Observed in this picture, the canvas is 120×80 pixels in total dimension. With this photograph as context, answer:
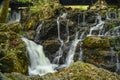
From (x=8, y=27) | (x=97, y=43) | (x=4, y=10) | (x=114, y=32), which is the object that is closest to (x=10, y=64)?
(x=97, y=43)

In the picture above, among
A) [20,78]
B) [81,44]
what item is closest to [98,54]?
[81,44]

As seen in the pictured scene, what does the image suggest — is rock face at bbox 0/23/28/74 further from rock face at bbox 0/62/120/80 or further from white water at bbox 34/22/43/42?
white water at bbox 34/22/43/42

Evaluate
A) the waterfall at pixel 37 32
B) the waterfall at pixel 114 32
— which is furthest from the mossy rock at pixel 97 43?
the waterfall at pixel 37 32

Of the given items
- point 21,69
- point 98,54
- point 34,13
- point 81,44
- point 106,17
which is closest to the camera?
point 21,69

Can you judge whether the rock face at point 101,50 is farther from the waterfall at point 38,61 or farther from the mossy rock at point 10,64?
the mossy rock at point 10,64

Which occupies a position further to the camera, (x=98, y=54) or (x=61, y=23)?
(x=61, y=23)

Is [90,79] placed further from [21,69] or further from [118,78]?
[21,69]

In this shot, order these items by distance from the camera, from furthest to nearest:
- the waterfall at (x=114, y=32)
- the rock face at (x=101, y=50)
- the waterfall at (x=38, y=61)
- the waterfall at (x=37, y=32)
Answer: the waterfall at (x=37, y=32) → the waterfall at (x=114, y=32) → the rock face at (x=101, y=50) → the waterfall at (x=38, y=61)

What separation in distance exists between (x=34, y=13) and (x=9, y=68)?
1426 cm

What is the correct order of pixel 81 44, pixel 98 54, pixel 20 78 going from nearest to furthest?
pixel 20 78
pixel 98 54
pixel 81 44

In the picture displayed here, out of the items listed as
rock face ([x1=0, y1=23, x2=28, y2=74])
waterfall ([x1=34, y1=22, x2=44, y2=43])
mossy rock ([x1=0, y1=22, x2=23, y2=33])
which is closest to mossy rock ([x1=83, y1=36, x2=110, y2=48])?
rock face ([x1=0, y1=23, x2=28, y2=74])

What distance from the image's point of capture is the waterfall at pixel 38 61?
16156 mm

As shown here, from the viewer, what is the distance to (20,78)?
7.41 meters

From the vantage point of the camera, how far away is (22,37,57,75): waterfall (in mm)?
16156
